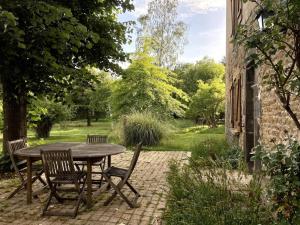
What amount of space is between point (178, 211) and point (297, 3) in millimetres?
2745

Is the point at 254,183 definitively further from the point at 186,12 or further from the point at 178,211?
the point at 186,12

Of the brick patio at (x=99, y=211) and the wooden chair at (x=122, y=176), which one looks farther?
the wooden chair at (x=122, y=176)

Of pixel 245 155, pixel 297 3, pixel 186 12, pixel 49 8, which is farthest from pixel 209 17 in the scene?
pixel 297 3

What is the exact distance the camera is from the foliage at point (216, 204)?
3750 millimetres

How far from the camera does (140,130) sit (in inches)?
536

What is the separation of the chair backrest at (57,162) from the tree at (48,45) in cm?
180

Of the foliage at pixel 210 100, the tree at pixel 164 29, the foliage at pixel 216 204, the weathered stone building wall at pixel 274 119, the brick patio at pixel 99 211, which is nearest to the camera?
the foliage at pixel 216 204

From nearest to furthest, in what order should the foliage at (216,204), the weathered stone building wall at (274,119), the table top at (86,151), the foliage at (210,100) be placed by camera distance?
the foliage at (216,204) < the weathered stone building wall at (274,119) < the table top at (86,151) < the foliage at (210,100)

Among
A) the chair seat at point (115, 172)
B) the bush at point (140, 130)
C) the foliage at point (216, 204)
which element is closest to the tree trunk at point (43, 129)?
the bush at point (140, 130)

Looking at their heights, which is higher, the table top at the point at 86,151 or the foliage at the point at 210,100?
the foliage at the point at 210,100

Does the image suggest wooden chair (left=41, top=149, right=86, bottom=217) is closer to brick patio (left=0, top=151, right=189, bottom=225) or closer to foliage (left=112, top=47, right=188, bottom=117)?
brick patio (left=0, top=151, right=189, bottom=225)

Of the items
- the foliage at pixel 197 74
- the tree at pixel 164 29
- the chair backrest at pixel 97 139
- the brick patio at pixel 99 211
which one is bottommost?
the brick patio at pixel 99 211

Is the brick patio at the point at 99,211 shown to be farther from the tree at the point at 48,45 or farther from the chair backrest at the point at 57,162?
the tree at the point at 48,45

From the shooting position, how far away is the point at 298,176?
328cm
